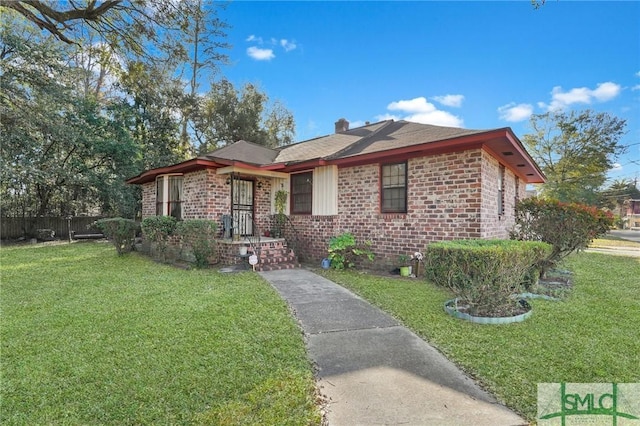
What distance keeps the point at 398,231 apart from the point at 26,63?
682 inches

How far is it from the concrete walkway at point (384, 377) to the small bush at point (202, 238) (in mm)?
4256

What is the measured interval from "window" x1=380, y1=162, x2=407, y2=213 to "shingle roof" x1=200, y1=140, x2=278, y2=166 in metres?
4.11

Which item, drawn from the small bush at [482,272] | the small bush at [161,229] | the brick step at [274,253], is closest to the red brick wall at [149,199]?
the small bush at [161,229]

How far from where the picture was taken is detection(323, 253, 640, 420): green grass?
2860 mm

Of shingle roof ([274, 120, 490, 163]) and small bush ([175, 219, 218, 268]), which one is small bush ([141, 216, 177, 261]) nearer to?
small bush ([175, 219, 218, 268])

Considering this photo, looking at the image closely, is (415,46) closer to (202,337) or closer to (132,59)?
(132,59)

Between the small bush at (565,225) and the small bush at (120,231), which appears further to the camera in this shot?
the small bush at (120,231)

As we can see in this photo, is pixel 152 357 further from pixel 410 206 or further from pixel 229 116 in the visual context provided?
pixel 229 116

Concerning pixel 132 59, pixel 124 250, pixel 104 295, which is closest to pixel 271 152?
pixel 124 250

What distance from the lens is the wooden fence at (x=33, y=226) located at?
16422 mm

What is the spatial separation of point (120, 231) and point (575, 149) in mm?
32906

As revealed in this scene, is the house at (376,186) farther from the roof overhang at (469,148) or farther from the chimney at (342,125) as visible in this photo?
the chimney at (342,125)

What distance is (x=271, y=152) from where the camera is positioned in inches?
506

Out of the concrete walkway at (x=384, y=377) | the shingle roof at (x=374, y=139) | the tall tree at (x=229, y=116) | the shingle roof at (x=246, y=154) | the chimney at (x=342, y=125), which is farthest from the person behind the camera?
the tall tree at (x=229, y=116)
